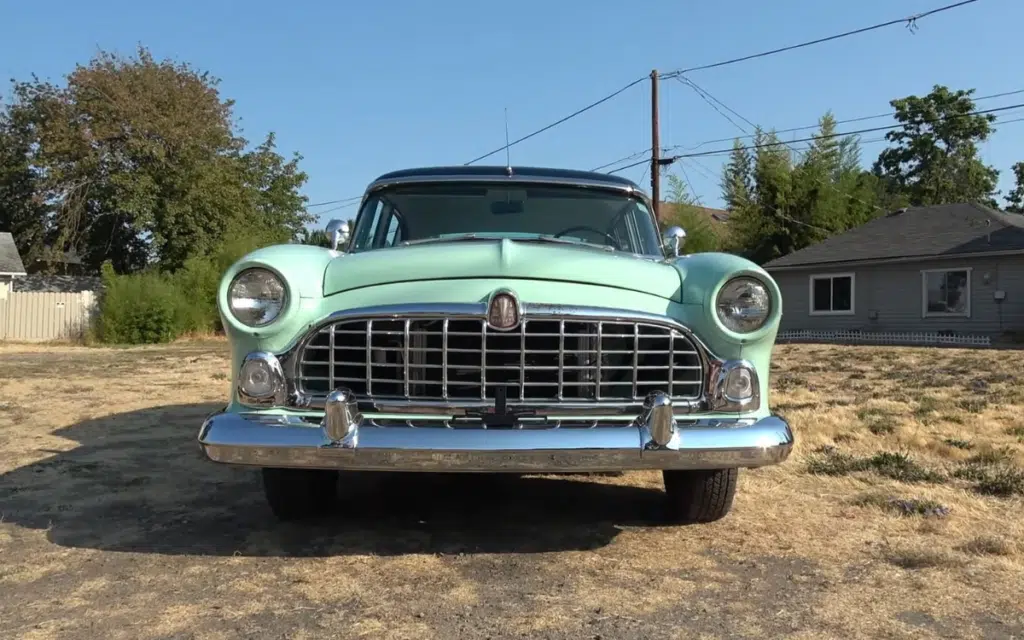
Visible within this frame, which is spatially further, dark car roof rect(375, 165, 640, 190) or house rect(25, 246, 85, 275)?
house rect(25, 246, 85, 275)

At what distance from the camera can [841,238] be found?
862 inches

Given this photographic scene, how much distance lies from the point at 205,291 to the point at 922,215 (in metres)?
20.8

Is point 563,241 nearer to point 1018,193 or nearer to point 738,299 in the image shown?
point 738,299

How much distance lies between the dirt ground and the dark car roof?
162 cm

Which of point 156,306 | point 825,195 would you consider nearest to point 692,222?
point 825,195

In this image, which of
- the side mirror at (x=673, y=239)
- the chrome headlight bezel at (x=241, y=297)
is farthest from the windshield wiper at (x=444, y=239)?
the side mirror at (x=673, y=239)

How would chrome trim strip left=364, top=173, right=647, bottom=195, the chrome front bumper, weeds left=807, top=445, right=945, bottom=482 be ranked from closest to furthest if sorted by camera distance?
the chrome front bumper, chrome trim strip left=364, top=173, right=647, bottom=195, weeds left=807, top=445, right=945, bottom=482

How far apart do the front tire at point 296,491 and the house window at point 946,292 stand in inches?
700

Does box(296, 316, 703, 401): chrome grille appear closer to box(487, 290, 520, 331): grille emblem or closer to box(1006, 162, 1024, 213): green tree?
box(487, 290, 520, 331): grille emblem

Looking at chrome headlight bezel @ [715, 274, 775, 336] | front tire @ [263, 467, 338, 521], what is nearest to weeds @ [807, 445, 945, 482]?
chrome headlight bezel @ [715, 274, 775, 336]

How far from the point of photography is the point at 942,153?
44.7 meters

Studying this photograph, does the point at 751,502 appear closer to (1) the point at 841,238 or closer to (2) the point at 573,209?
(2) the point at 573,209

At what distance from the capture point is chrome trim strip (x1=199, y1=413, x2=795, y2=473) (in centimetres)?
275

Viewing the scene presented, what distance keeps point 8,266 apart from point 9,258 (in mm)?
586
